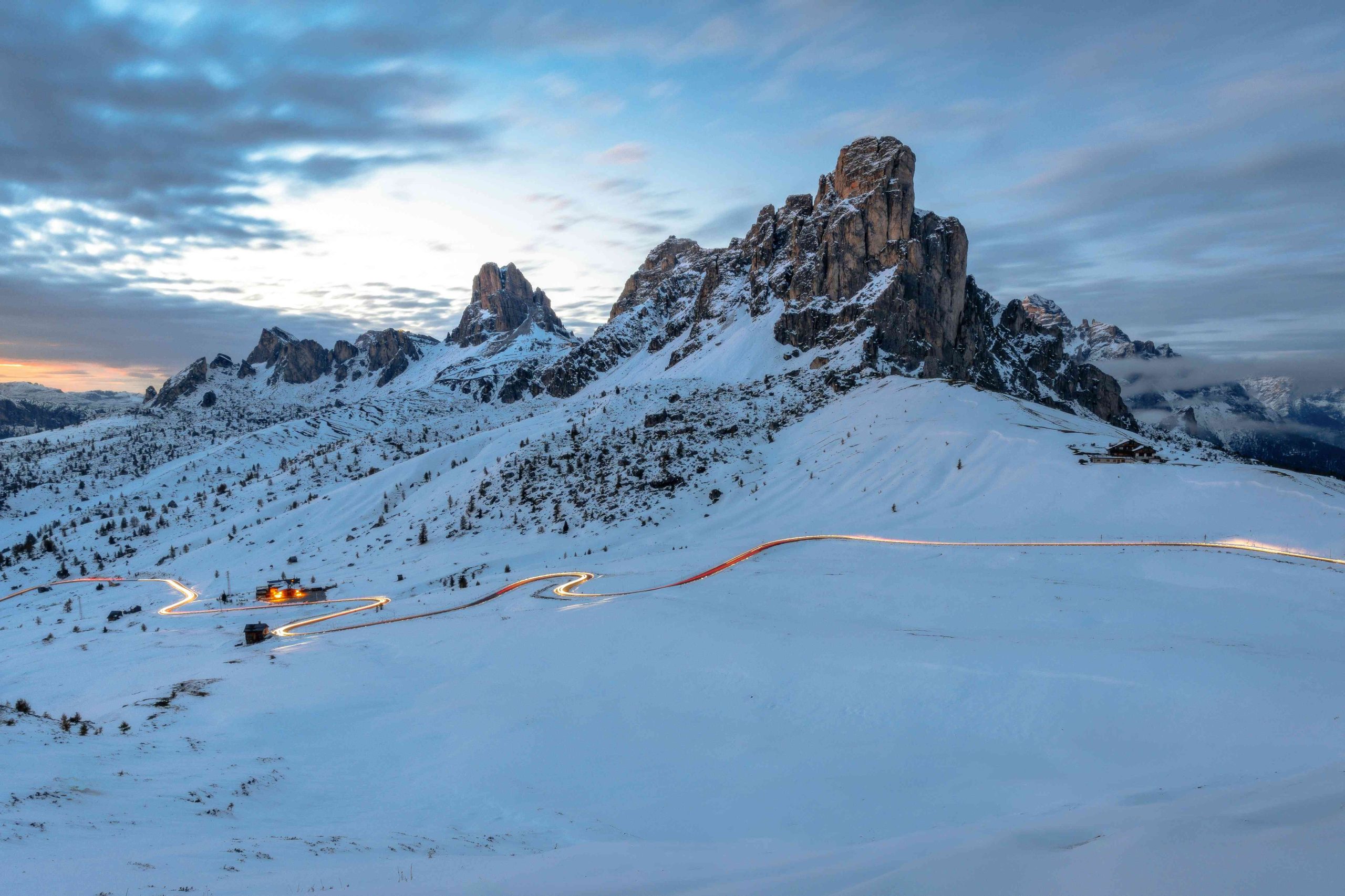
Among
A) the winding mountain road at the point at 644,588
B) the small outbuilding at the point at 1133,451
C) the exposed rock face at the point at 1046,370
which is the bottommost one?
the winding mountain road at the point at 644,588

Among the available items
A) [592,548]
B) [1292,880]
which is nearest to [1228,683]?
[1292,880]

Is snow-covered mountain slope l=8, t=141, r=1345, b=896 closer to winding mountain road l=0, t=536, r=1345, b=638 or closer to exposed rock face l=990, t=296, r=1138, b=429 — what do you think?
winding mountain road l=0, t=536, r=1345, b=638

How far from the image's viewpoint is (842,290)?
105m

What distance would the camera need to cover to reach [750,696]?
16.6m

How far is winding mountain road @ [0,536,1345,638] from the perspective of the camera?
29703 mm

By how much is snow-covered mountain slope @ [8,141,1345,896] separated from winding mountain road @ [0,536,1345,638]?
0.86 metres

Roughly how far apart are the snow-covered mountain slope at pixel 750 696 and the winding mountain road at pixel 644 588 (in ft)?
2.82

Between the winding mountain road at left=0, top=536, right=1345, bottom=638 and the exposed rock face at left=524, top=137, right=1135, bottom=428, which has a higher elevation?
the exposed rock face at left=524, top=137, right=1135, bottom=428

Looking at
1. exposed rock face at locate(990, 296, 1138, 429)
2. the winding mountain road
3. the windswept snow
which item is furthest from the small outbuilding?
exposed rock face at locate(990, 296, 1138, 429)

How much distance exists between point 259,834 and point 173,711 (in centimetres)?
982

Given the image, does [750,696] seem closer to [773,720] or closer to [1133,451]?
[773,720]

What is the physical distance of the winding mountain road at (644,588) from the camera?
29.7 meters

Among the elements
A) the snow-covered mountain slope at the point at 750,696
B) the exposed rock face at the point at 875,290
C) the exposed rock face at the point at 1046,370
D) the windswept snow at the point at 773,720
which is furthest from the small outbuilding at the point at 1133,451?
the exposed rock face at the point at 1046,370

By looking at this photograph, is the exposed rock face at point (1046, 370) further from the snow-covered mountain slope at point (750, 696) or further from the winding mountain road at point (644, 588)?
the winding mountain road at point (644, 588)
